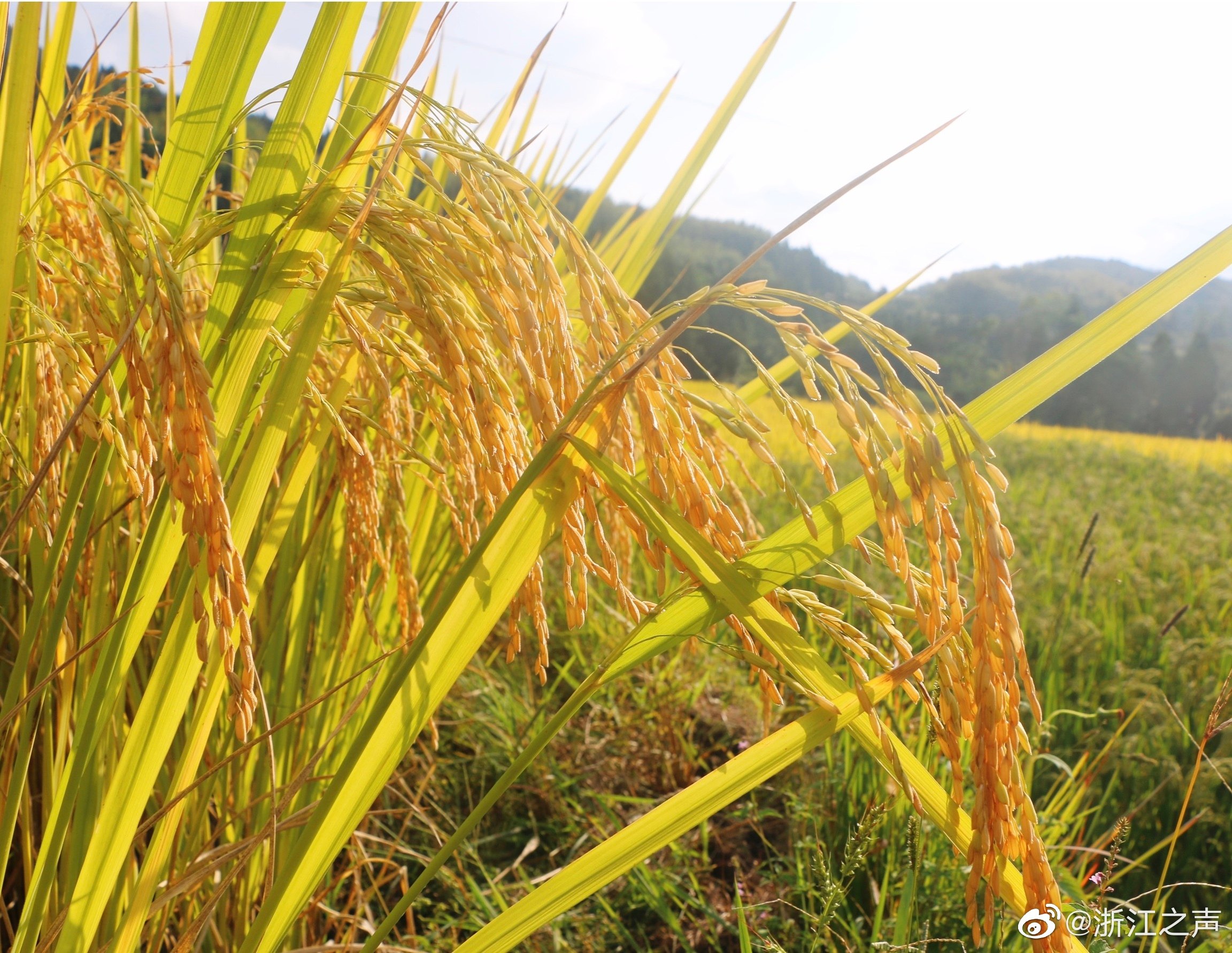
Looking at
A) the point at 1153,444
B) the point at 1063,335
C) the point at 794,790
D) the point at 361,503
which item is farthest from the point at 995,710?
the point at 1063,335

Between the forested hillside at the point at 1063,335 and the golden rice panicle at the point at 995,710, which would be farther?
the forested hillside at the point at 1063,335

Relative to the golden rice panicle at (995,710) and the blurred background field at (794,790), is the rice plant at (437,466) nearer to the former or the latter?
the golden rice panicle at (995,710)

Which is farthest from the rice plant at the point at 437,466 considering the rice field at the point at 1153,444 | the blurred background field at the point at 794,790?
the rice field at the point at 1153,444

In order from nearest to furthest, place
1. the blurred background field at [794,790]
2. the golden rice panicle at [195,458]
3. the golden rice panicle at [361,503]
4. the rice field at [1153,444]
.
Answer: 1. the golden rice panicle at [195,458]
2. the golden rice panicle at [361,503]
3. the blurred background field at [794,790]
4. the rice field at [1153,444]

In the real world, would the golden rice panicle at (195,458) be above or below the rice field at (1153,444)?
above

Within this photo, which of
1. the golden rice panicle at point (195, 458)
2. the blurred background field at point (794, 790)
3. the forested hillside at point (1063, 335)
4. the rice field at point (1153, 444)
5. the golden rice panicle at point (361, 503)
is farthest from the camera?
the forested hillside at point (1063, 335)

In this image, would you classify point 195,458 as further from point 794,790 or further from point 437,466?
point 794,790

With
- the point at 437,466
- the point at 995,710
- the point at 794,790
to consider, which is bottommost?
the point at 794,790

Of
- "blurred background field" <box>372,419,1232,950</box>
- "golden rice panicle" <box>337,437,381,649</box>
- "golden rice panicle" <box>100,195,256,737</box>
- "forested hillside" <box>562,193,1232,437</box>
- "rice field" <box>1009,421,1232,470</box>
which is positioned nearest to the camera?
"golden rice panicle" <box>100,195,256,737</box>

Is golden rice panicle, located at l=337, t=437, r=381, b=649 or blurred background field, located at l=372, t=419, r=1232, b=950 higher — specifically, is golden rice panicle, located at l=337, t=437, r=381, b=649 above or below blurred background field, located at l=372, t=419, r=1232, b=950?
above

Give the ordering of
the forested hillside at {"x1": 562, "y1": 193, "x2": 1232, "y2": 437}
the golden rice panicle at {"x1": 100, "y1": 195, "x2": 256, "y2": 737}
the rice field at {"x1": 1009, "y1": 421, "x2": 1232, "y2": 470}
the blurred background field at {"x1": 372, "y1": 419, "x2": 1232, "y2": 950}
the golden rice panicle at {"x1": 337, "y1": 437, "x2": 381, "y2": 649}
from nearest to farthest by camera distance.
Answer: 1. the golden rice panicle at {"x1": 100, "y1": 195, "x2": 256, "y2": 737}
2. the golden rice panicle at {"x1": 337, "y1": 437, "x2": 381, "y2": 649}
3. the blurred background field at {"x1": 372, "y1": 419, "x2": 1232, "y2": 950}
4. the rice field at {"x1": 1009, "y1": 421, "x2": 1232, "y2": 470}
5. the forested hillside at {"x1": 562, "y1": 193, "x2": 1232, "y2": 437}

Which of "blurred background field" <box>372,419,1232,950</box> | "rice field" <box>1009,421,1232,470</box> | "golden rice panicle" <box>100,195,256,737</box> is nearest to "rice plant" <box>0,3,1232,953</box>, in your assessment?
"golden rice panicle" <box>100,195,256,737</box>

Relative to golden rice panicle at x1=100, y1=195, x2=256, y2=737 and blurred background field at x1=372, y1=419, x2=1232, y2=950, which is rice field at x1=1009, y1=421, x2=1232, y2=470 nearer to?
blurred background field at x1=372, y1=419, x2=1232, y2=950

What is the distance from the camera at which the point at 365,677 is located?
172 cm
